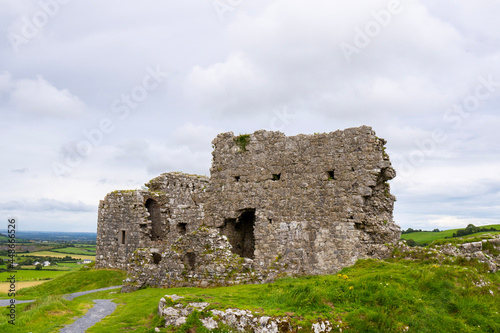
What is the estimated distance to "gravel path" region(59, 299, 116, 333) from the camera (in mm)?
10969

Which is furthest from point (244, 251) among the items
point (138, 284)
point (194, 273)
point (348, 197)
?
point (348, 197)

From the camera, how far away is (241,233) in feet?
66.1

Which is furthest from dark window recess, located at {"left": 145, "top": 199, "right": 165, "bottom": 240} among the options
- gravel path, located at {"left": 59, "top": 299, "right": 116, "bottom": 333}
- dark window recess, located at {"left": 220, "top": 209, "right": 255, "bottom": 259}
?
gravel path, located at {"left": 59, "top": 299, "right": 116, "bottom": 333}

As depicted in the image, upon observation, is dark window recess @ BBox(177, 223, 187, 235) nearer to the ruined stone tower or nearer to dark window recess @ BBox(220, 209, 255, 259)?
the ruined stone tower

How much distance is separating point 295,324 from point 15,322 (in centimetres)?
834

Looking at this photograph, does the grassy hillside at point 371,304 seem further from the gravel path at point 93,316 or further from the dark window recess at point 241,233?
the dark window recess at point 241,233

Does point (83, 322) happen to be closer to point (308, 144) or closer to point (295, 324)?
point (295, 324)

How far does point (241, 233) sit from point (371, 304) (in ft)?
36.7

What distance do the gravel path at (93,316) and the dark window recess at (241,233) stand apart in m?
6.37

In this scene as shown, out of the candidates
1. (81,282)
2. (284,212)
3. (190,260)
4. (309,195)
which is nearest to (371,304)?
(309,195)

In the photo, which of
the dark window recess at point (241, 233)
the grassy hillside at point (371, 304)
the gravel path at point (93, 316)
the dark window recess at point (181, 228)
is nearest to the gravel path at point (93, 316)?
the gravel path at point (93, 316)

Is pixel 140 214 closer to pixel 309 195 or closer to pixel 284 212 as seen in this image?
pixel 284 212

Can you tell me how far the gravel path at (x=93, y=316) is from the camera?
11.0m

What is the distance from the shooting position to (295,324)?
29.1 ft
